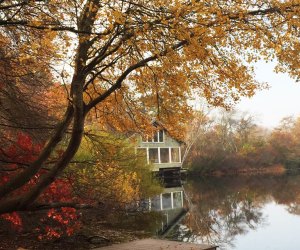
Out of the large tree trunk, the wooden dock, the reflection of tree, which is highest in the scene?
the large tree trunk

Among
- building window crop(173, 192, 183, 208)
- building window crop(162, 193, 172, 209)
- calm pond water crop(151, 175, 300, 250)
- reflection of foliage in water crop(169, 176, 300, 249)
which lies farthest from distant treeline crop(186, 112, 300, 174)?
calm pond water crop(151, 175, 300, 250)

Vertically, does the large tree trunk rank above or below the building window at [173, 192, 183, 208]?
above

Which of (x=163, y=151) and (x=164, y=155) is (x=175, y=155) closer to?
(x=164, y=155)

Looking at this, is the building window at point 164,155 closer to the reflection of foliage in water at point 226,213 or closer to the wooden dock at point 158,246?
the reflection of foliage in water at point 226,213

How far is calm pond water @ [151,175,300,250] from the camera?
51.5 feet

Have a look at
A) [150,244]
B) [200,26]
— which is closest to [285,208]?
[150,244]

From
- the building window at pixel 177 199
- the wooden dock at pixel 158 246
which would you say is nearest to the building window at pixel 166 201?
the building window at pixel 177 199

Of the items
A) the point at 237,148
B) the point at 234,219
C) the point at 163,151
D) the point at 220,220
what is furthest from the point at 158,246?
the point at 237,148

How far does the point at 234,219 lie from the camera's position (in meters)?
21.0

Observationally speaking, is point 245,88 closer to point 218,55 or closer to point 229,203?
point 218,55

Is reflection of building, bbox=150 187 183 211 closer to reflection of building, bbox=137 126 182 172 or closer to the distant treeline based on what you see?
reflection of building, bbox=137 126 182 172

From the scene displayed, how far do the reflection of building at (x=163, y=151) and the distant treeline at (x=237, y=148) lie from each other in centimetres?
304

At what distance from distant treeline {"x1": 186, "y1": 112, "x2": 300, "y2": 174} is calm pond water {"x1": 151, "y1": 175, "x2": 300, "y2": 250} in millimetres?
20458

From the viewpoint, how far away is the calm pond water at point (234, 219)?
15.7 meters
